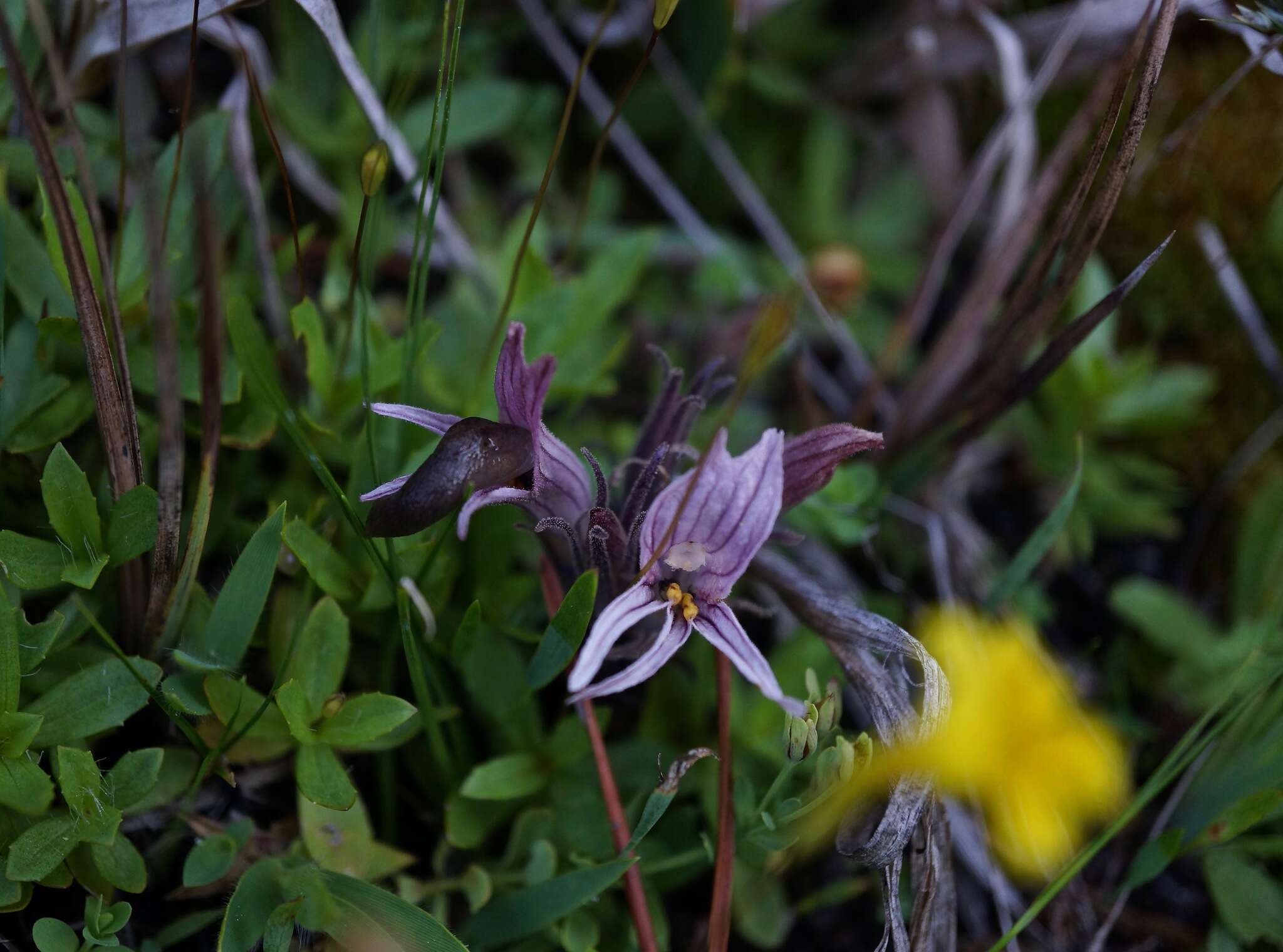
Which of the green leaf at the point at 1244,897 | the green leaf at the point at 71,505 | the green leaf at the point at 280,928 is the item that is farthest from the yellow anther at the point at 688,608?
the green leaf at the point at 1244,897

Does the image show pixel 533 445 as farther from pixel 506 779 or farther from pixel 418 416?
pixel 506 779

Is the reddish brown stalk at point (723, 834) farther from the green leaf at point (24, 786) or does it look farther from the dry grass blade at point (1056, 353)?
the green leaf at point (24, 786)

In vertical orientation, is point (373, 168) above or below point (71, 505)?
above

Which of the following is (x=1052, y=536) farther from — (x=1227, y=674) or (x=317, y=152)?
(x=317, y=152)

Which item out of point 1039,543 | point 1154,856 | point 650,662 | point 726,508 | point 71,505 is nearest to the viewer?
point 650,662

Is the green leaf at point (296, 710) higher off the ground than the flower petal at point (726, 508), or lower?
lower

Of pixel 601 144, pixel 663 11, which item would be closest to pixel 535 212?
pixel 601 144
